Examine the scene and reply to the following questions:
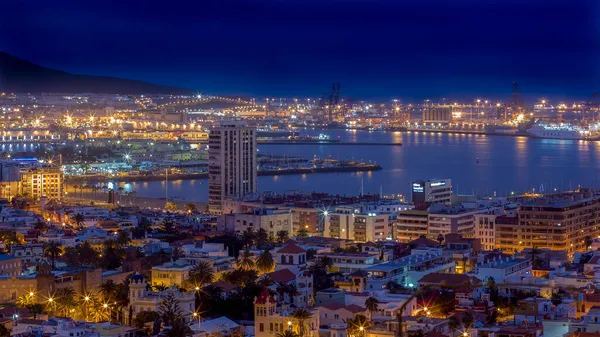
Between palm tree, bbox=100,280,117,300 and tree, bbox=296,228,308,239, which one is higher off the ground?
palm tree, bbox=100,280,117,300

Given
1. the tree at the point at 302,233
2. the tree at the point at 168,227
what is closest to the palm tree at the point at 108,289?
the tree at the point at 168,227

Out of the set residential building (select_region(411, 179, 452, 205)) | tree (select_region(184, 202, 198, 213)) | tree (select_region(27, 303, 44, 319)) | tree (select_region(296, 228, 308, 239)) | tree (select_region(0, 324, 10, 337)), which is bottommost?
tree (select_region(184, 202, 198, 213))

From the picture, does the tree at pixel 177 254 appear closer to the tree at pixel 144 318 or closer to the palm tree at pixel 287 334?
the tree at pixel 144 318

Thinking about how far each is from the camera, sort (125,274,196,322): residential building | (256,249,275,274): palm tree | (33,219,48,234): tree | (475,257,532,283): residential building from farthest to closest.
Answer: (33,219,48,234): tree, (256,249,275,274): palm tree, (475,257,532,283): residential building, (125,274,196,322): residential building

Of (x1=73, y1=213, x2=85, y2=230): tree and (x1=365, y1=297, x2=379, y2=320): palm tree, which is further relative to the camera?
(x1=73, y1=213, x2=85, y2=230): tree

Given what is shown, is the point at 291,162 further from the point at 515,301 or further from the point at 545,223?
the point at 515,301

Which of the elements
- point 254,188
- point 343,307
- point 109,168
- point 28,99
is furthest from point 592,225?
point 28,99

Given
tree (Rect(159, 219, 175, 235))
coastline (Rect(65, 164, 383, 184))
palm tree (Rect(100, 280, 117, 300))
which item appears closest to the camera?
palm tree (Rect(100, 280, 117, 300))

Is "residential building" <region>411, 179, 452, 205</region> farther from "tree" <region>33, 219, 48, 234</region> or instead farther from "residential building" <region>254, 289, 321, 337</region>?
"residential building" <region>254, 289, 321, 337</region>

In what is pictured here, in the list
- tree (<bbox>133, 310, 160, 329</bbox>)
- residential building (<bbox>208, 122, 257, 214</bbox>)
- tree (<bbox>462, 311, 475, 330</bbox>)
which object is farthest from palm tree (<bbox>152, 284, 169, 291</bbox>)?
residential building (<bbox>208, 122, 257, 214</bbox>)
